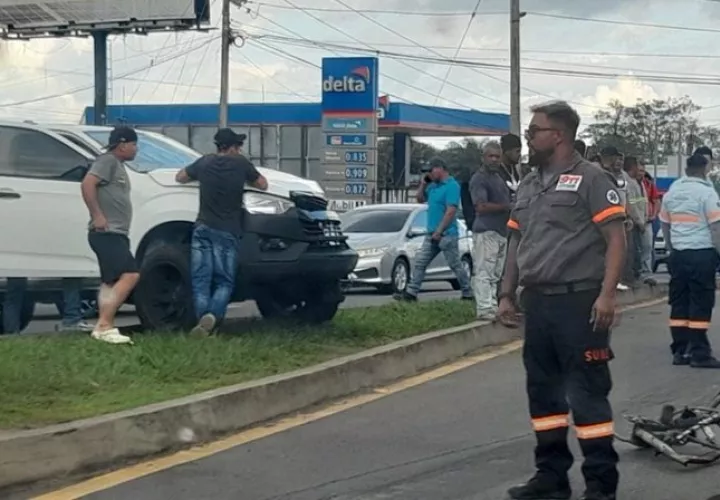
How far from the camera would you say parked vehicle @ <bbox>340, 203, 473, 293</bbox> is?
62.2ft

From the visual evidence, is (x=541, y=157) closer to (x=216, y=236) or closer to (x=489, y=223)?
(x=216, y=236)

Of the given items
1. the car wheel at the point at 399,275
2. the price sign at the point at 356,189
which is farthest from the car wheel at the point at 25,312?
the price sign at the point at 356,189

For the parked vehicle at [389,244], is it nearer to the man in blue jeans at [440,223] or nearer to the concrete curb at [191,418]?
the man in blue jeans at [440,223]

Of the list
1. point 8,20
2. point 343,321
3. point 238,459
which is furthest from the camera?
point 8,20

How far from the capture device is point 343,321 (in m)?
11.5

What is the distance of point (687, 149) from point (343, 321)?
63.5 meters

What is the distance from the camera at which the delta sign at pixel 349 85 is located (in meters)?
41.8

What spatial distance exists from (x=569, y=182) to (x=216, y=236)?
4361mm

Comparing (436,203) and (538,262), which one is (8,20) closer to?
(436,203)

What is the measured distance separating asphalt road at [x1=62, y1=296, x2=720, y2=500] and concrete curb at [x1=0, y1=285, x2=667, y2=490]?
0.30m

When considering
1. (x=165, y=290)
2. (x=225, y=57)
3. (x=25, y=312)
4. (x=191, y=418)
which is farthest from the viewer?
(x=225, y=57)

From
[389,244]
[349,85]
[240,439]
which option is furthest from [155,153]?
[349,85]

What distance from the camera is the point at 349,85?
42219mm

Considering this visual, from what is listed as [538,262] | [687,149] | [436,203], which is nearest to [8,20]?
[436,203]
